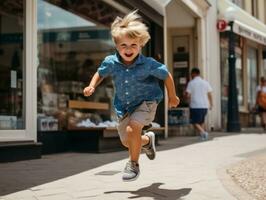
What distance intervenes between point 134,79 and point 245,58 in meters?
18.8

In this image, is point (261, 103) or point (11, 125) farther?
point (261, 103)

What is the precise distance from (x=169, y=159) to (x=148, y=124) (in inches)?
117

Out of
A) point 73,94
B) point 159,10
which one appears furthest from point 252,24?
point 73,94

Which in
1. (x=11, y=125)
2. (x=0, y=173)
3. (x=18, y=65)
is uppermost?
(x=18, y=65)

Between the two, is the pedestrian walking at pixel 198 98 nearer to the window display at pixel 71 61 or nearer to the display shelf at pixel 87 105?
the window display at pixel 71 61

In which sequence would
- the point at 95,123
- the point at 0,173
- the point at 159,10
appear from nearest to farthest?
the point at 0,173 → the point at 95,123 → the point at 159,10

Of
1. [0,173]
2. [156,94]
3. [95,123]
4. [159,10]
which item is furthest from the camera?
[159,10]

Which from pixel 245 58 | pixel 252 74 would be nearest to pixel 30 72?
pixel 245 58

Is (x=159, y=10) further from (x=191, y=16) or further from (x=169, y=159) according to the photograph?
(x=169, y=159)

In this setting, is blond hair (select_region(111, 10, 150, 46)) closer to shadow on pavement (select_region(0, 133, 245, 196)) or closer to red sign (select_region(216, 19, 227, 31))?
shadow on pavement (select_region(0, 133, 245, 196))

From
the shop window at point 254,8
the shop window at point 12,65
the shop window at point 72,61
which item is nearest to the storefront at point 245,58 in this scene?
the shop window at point 254,8

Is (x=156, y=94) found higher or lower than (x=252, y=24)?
lower

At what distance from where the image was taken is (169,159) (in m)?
9.07

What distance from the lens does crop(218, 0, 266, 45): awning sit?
20.3 m
